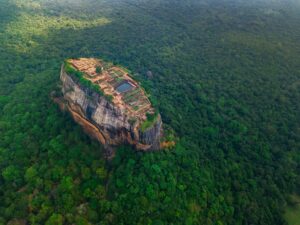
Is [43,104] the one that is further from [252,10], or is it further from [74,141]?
[252,10]

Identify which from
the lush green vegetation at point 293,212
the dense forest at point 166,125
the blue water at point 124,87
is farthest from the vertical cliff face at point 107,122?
the lush green vegetation at point 293,212

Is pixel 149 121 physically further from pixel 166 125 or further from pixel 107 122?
pixel 166 125

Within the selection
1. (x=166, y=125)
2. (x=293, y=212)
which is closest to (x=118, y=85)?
(x=166, y=125)

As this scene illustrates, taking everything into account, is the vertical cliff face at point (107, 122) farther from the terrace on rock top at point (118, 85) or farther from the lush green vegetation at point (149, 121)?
the terrace on rock top at point (118, 85)

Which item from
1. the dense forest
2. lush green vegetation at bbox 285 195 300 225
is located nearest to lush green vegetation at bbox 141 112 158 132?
the dense forest

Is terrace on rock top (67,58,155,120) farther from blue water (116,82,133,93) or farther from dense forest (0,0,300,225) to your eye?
dense forest (0,0,300,225)

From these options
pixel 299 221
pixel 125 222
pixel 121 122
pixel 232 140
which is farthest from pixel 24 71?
pixel 299 221
